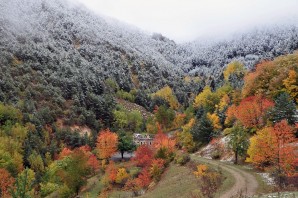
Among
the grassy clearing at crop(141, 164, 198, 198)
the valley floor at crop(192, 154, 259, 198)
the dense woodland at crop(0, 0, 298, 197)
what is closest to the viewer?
the valley floor at crop(192, 154, 259, 198)

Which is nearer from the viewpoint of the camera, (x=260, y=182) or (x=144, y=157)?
(x=260, y=182)

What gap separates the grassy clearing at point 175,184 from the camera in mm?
55656

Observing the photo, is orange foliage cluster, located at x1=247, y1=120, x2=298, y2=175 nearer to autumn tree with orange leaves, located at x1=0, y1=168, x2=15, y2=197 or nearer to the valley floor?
the valley floor

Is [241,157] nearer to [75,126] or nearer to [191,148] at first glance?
[191,148]

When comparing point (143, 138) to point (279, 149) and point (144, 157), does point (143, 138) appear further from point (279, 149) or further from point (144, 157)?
point (279, 149)

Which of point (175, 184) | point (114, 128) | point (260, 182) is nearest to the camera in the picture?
point (260, 182)

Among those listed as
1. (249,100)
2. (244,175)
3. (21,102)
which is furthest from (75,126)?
(244,175)

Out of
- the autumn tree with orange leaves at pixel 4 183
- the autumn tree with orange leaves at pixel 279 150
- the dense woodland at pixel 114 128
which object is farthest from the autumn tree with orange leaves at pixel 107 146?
the autumn tree with orange leaves at pixel 279 150

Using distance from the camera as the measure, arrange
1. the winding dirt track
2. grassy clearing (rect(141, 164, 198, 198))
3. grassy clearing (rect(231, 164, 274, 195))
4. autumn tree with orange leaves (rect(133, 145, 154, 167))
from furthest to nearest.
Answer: autumn tree with orange leaves (rect(133, 145, 154, 167)) < grassy clearing (rect(141, 164, 198, 198)) < grassy clearing (rect(231, 164, 274, 195)) < the winding dirt track

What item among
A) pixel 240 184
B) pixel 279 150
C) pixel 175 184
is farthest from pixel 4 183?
pixel 279 150

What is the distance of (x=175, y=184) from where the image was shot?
62750 mm

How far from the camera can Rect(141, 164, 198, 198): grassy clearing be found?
183ft

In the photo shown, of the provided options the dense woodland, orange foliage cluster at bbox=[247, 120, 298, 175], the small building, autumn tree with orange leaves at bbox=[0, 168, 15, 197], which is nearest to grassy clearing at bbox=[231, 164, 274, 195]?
the dense woodland

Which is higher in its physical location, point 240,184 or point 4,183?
point 240,184
